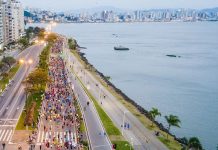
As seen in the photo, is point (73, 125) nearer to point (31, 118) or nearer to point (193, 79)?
point (31, 118)

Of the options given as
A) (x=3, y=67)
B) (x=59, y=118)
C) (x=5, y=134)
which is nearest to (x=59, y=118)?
(x=59, y=118)

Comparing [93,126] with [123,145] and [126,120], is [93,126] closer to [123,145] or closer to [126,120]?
[123,145]

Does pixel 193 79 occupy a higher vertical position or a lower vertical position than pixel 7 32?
lower

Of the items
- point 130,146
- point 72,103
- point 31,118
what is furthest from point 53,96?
point 130,146

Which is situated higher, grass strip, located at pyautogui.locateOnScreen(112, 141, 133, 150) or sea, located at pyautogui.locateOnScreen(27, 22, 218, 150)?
grass strip, located at pyautogui.locateOnScreen(112, 141, 133, 150)

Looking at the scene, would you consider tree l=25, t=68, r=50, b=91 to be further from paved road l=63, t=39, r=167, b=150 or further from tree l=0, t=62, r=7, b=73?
tree l=0, t=62, r=7, b=73

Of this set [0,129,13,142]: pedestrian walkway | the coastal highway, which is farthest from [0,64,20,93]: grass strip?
A: [0,129,13,142]: pedestrian walkway

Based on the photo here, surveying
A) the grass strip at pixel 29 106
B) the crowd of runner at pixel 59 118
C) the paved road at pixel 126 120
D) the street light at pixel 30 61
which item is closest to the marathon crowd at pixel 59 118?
the crowd of runner at pixel 59 118

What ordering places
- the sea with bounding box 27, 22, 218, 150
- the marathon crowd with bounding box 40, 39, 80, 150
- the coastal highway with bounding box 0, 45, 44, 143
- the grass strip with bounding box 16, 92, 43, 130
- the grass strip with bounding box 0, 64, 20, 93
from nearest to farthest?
the marathon crowd with bounding box 40, 39, 80, 150 < the coastal highway with bounding box 0, 45, 44, 143 < the grass strip with bounding box 16, 92, 43, 130 < the sea with bounding box 27, 22, 218, 150 < the grass strip with bounding box 0, 64, 20, 93
